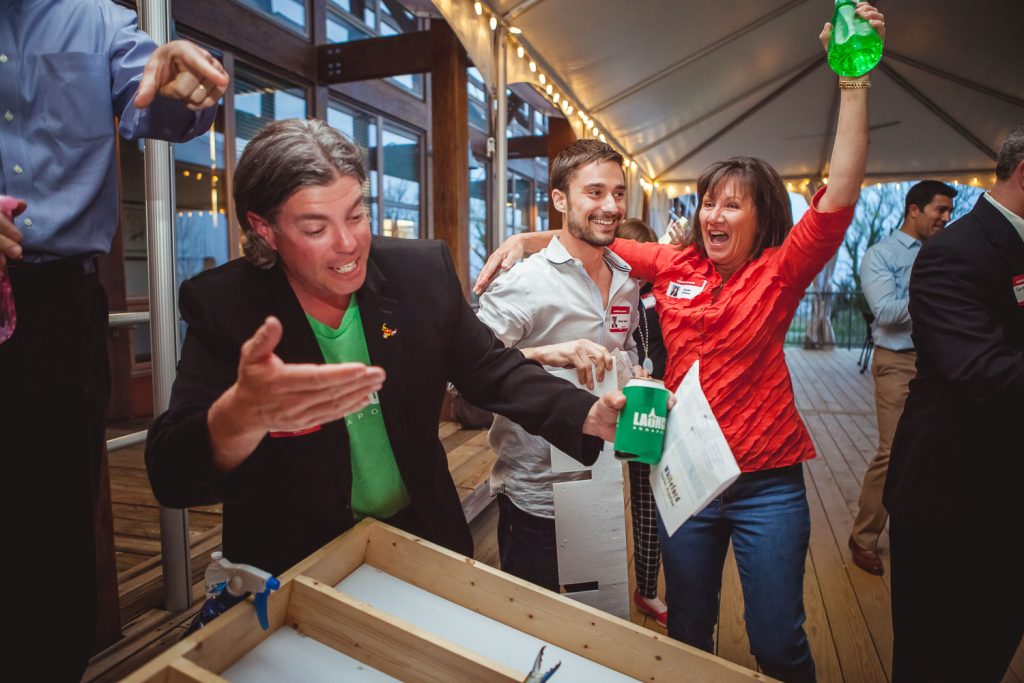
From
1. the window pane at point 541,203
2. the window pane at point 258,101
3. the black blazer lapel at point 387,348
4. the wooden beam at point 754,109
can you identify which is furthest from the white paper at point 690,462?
the window pane at point 541,203

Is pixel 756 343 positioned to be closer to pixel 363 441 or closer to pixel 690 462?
pixel 690 462

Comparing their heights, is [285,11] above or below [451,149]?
above

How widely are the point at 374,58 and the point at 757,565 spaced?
4.48 metres

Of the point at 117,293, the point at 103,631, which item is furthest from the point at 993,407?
the point at 117,293

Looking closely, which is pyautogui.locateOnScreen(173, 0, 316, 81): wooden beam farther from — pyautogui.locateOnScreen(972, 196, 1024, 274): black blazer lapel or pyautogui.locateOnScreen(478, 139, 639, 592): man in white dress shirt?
pyautogui.locateOnScreen(972, 196, 1024, 274): black blazer lapel

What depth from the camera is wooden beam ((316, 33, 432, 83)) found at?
4.30 meters

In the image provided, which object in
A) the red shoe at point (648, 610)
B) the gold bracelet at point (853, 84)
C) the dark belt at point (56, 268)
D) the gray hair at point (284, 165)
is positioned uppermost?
the gold bracelet at point (853, 84)

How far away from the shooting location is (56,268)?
1071 millimetres

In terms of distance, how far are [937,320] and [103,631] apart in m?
2.40

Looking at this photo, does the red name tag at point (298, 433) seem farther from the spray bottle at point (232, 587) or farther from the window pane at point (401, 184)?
the window pane at point (401, 184)

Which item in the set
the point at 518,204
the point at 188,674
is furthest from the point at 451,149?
the point at 518,204

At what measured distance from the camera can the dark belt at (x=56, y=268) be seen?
1.03 metres

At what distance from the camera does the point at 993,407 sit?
4.60 feet

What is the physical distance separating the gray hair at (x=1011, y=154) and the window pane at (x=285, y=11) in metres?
4.96
